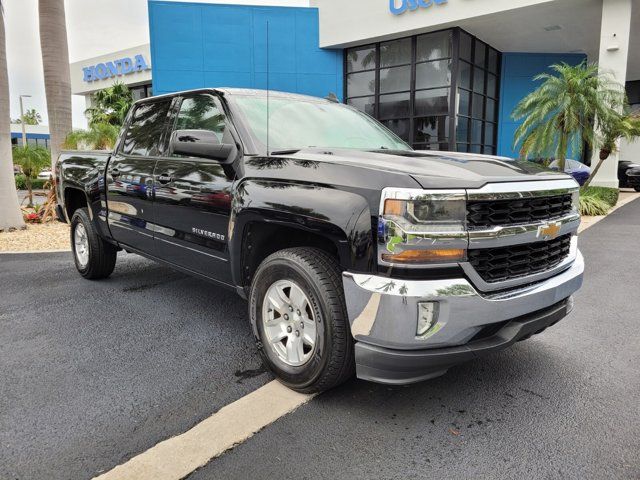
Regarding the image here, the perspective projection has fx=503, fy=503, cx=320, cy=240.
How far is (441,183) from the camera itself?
2395mm

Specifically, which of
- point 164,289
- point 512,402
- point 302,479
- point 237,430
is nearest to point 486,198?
point 512,402

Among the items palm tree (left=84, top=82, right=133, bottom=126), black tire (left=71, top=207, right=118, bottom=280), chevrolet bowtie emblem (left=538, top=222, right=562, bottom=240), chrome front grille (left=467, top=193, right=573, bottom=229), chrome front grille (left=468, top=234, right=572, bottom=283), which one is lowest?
black tire (left=71, top=207, right=118, bottom=280)

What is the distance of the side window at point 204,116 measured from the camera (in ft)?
12.0

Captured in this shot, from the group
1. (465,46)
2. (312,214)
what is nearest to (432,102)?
(465,46)

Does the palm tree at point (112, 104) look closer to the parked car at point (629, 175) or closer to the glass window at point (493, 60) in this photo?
the glass window at point (493, 60)

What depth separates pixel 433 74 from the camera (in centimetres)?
1950

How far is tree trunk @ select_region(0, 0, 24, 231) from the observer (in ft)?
29.8

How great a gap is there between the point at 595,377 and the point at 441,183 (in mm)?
1825

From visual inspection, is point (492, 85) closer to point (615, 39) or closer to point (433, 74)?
point (433, 74)

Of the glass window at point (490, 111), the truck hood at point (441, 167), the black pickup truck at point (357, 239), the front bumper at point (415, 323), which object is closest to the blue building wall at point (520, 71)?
the glass window at point (490, 111)

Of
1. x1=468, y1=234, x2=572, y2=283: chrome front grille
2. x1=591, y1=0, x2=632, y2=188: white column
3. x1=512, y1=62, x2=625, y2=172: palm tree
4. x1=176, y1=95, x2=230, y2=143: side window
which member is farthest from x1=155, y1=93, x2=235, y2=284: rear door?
x1=591, y1=0, x2=632, y2=188: white column

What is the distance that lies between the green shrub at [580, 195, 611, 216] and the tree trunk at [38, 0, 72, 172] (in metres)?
11.8

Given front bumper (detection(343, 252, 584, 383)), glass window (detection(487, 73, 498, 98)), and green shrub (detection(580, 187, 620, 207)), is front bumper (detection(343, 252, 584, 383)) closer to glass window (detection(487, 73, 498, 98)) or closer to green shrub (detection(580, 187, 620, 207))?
green shrub (detection(580, 187, 620, 207))

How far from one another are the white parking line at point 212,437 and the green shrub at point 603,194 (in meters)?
12.2
